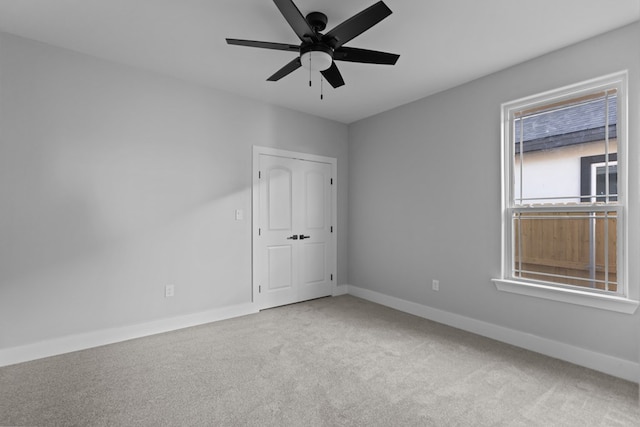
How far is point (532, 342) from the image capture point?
111 inches

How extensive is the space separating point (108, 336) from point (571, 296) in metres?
4.16

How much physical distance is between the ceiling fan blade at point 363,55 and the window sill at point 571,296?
7.65 ft

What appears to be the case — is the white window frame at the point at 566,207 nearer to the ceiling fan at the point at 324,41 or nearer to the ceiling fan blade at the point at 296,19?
Result: the ceiling fan at the point at 324,41

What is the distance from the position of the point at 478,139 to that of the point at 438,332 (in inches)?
81.7

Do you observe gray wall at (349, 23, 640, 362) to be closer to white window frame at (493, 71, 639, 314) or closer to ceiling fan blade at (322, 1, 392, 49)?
white window frame at (493, 71, 639, 314)

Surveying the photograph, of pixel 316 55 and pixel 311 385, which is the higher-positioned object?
pixel 316 55

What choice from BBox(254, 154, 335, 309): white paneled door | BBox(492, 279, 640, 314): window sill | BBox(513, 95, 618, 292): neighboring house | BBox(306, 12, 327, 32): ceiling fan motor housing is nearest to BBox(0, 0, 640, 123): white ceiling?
BBox(306, 12, 327, 32): ceiling fan motor housing

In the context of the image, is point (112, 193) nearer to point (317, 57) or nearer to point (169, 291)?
point (169, 291)

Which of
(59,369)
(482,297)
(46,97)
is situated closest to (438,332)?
(482,297)

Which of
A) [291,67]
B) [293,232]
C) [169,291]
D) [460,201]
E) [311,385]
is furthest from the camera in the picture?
[293,232]

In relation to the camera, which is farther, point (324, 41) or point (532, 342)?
point (532, 342)

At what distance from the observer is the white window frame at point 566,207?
240cm

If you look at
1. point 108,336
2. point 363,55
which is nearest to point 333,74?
point 363,55

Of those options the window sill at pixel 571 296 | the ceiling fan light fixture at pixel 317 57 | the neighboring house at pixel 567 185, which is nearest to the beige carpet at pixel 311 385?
the window sill at pixel 571 296
